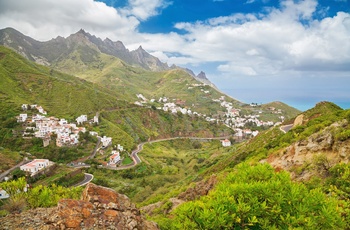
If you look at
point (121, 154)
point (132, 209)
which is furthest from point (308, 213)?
point (121, 154)

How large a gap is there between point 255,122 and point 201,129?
41067 millimetres

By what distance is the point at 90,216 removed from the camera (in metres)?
8.47

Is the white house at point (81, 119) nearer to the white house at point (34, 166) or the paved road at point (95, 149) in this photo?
the paved road at point (95, 149)

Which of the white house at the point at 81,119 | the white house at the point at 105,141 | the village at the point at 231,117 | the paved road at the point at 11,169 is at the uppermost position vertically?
the village at the point at 231,117

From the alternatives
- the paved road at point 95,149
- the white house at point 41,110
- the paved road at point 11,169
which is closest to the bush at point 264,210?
the paved road at point 11,169

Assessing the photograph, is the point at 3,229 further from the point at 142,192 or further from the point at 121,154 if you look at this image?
A: the point at 121,154

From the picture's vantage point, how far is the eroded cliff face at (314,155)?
54.2ft

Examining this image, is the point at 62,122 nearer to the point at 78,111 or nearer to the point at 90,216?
the point at 78,111

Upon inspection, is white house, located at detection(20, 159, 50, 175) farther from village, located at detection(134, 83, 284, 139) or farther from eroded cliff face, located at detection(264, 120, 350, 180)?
village, located at detection(134, 83, 284, 139)

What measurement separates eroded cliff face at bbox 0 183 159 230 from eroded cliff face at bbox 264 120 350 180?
12.2m

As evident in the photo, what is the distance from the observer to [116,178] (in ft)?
197

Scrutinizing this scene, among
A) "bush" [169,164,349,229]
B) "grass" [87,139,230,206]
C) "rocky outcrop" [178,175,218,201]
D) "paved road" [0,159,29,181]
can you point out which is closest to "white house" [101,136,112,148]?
"grass" [87,139,230,206]

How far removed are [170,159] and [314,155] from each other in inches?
2471

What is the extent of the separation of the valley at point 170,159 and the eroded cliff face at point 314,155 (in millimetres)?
94
